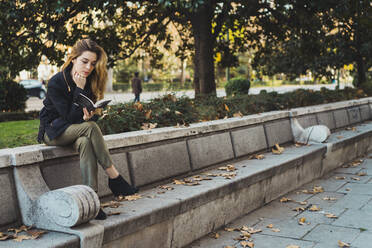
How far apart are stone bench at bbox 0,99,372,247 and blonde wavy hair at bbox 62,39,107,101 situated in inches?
21.5

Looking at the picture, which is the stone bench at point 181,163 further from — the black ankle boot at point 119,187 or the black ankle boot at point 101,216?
the black ankle boot at point 119,187

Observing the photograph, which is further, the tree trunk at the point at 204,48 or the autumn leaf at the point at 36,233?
the tree trunk at the point at 204,48

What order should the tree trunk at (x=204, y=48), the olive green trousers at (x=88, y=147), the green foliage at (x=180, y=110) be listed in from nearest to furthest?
the olive green trousers at (x=88, y=147), the green foliage at (x=180, y=110), the tree trunk at (x=204, y=48)

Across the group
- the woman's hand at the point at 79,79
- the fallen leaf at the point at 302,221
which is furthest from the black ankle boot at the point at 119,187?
the fallen leaf at the point at 302,221

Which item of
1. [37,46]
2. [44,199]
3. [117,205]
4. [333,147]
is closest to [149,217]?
[117,205]

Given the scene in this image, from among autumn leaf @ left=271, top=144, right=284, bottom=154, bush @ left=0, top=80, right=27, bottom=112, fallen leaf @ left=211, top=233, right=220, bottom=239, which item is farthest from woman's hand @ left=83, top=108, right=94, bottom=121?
bush @ left=0, top=80, right=27, bottom=112

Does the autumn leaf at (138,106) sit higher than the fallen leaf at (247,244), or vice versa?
the autumn leaf at (138,106)

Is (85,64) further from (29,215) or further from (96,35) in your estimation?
(96,35)

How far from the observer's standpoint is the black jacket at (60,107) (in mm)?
4105

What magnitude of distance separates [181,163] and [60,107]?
72.0 inches

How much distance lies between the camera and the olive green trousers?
3967mm

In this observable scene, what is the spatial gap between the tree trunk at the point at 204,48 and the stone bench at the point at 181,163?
3686 mm

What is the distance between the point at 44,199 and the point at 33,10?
21.0ft

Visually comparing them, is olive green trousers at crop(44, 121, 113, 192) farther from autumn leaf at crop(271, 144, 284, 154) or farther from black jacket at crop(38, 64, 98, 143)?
autumn leaf at crop(271, 144, 284, 154)
